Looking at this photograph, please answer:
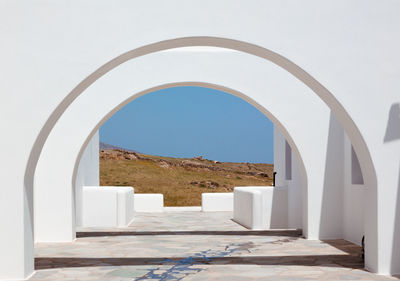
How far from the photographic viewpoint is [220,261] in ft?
28.9

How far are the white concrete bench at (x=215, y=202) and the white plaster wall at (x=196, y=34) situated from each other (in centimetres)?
1314

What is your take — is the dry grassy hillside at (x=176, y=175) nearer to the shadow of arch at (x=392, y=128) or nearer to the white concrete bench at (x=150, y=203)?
the white concrete bench at (x=150, y=203)

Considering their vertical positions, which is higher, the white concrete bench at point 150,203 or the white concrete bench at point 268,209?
the white concrete bench at point 268,209

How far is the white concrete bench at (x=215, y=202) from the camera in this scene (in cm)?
2069

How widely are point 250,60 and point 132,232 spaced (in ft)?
16.8

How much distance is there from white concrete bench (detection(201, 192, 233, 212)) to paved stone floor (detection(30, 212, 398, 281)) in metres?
7.15

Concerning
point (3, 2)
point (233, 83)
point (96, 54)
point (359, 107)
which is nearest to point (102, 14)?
point (96, 54)

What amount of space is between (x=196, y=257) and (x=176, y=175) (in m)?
34.5

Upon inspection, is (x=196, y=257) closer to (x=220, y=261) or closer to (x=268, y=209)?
(x=220, y=261)

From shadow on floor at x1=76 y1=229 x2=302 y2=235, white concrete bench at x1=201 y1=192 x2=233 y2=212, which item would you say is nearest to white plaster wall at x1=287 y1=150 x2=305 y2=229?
shadow on floor at x1=76 y1=229 x2=302 y2=235

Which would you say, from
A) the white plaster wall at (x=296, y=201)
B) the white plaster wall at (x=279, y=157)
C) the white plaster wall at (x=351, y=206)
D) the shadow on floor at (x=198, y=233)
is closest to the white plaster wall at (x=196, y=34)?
the white plaster wall at (x=351, y=206)

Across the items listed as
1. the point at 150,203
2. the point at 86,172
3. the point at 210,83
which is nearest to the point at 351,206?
the point at 210,83

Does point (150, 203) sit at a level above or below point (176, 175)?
above

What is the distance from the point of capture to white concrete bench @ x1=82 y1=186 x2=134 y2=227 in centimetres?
1430
